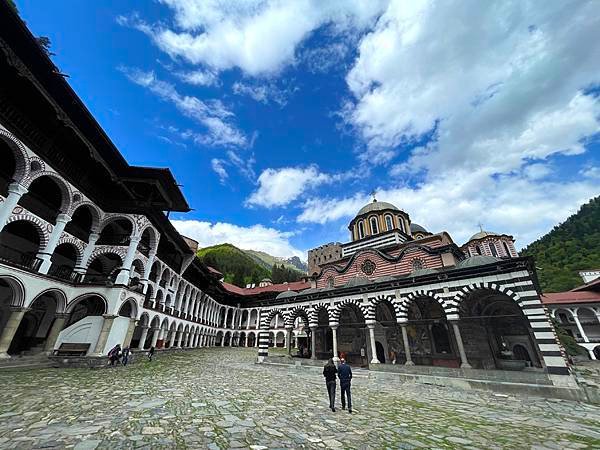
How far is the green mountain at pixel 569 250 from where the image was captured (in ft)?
143

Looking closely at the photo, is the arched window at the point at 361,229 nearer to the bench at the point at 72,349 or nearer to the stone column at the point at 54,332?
the bench at the point at 72,349

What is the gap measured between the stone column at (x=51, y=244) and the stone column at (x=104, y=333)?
160 inches

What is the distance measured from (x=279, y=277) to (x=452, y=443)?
71139mm

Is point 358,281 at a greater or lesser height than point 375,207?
lesser

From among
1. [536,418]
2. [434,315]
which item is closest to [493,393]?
[536,418]

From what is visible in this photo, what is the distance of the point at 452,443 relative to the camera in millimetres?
4680

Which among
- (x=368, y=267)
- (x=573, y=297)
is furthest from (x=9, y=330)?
(x=573, y=297)

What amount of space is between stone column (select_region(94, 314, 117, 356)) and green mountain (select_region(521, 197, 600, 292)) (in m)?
56.1

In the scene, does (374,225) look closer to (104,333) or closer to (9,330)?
(104,333)

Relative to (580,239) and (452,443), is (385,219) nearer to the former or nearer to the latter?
(452,443)

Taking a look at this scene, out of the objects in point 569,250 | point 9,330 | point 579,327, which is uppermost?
point 569,250

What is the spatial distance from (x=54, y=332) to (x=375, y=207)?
93.4 feet

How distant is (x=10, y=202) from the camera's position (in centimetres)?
1230

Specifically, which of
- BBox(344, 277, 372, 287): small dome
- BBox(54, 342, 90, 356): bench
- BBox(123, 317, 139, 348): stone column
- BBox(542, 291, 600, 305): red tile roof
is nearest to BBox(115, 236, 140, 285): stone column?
BBox(123, 317, 139, 348): stone column
